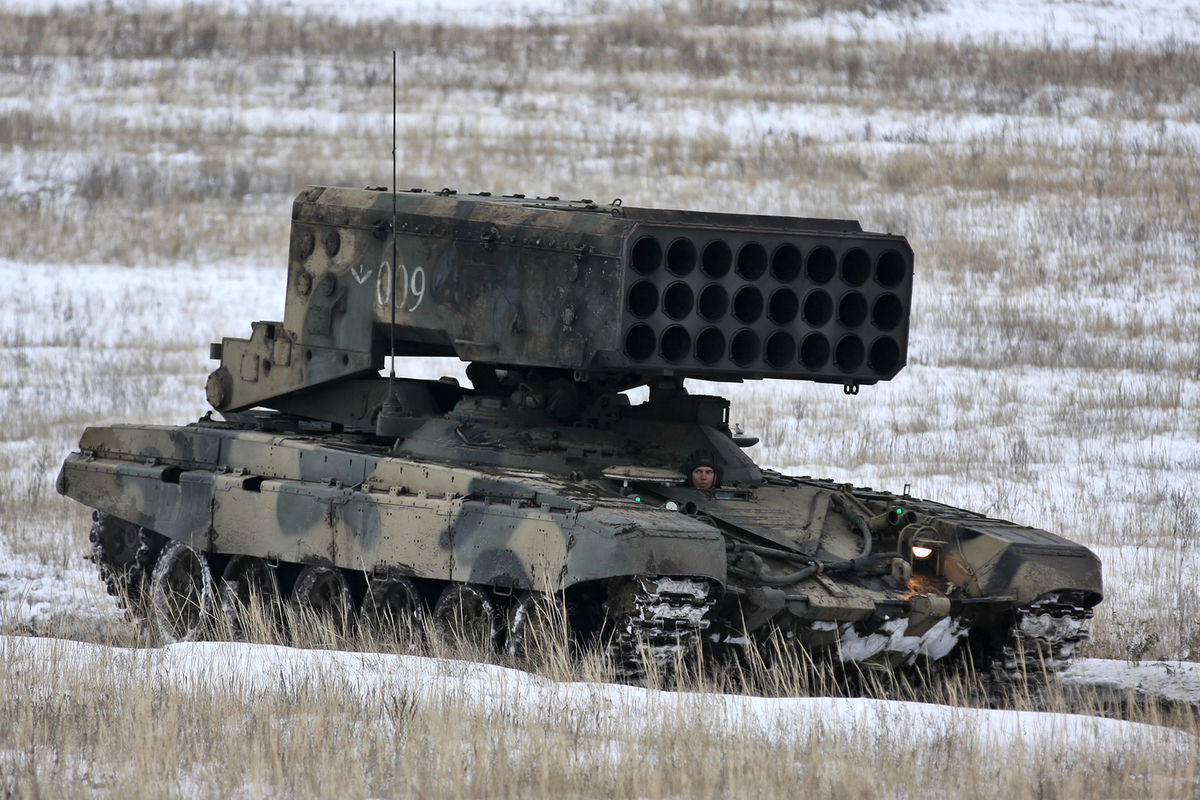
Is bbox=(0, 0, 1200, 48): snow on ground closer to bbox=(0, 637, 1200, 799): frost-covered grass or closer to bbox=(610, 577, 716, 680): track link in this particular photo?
bbox=(610, 577, 716, 680): track link

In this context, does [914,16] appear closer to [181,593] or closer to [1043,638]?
[181,593]

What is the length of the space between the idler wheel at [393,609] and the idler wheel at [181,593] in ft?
6.00

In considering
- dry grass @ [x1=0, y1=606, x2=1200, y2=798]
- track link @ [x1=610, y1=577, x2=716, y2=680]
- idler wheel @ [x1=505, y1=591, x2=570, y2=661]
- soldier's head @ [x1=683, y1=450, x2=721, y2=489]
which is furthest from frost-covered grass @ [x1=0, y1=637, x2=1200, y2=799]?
soldier's head @ [x1=683, y1=450, x2=721, y2=489]

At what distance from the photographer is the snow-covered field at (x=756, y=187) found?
18797 mm

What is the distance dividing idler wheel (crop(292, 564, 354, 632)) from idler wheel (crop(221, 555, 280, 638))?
189 mm

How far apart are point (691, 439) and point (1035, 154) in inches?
830

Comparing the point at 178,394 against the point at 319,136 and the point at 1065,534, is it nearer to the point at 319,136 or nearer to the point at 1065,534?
the point at 319,136

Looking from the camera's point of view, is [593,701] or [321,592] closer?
[593,701]

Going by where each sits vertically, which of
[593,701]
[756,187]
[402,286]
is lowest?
[593,701]

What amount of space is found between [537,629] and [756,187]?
19.9 meters

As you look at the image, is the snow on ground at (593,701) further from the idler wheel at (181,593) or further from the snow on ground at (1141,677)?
the idler wheel at (181,593)

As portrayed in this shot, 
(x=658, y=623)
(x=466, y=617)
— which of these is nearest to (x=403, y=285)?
(x=466, y=617)

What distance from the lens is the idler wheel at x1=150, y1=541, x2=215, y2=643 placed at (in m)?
12.4

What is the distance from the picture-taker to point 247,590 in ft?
40.1
